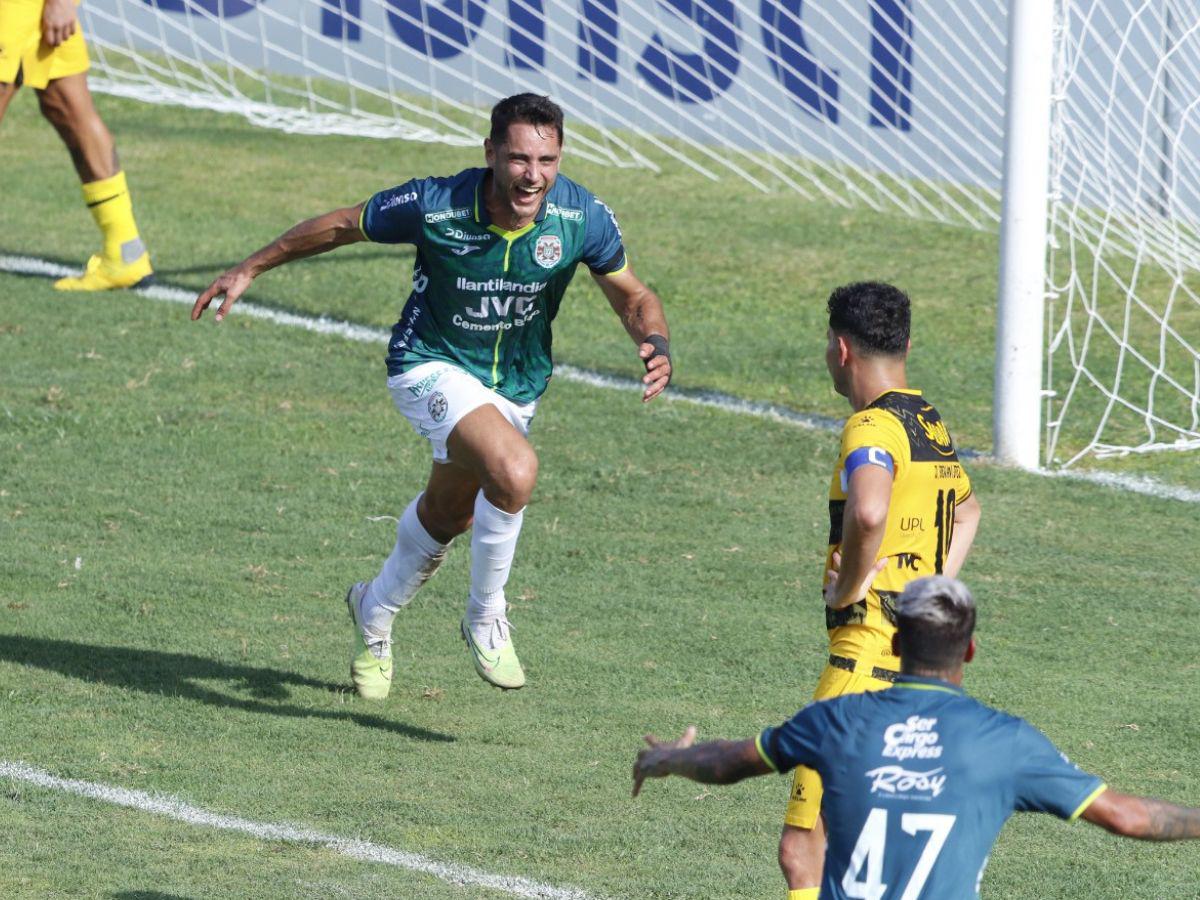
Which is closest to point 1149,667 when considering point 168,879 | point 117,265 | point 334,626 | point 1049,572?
point 1049,572

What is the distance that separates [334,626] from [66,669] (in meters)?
1.00

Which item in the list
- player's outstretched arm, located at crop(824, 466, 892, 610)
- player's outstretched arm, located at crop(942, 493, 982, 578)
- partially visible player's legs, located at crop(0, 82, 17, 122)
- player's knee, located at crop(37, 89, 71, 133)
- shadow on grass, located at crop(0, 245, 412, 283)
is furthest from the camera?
shadow on grass, located at crop(0, 245, 412, 283)

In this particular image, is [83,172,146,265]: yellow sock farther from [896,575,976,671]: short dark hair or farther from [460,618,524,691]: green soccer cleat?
[896,575,976,671]: short dark hair

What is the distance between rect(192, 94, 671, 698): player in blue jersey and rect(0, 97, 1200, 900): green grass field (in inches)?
15.3

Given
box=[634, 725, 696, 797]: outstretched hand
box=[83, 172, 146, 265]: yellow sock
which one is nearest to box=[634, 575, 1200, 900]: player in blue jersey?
box=[634, 725, 696, 797]: outstretched hand

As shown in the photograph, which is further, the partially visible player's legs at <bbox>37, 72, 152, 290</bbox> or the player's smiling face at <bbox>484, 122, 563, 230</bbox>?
the partially visible player's legs at <bbox>37, 72, 152, 290</bbox>

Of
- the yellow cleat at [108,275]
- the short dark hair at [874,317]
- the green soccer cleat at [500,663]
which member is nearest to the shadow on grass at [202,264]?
the yellow cleat at [108,275]

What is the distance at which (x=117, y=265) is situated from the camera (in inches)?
443

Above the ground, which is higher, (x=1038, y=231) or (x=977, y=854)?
(x=1038, y=231)

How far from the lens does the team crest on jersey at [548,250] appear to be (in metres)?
6.02

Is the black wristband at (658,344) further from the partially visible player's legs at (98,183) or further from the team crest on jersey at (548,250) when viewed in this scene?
the partially visible player's legs at (98,183)

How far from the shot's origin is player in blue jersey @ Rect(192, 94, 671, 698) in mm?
5891

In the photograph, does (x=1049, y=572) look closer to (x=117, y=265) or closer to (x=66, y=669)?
(x=66, y=669)

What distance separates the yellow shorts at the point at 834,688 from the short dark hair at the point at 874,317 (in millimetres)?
733
